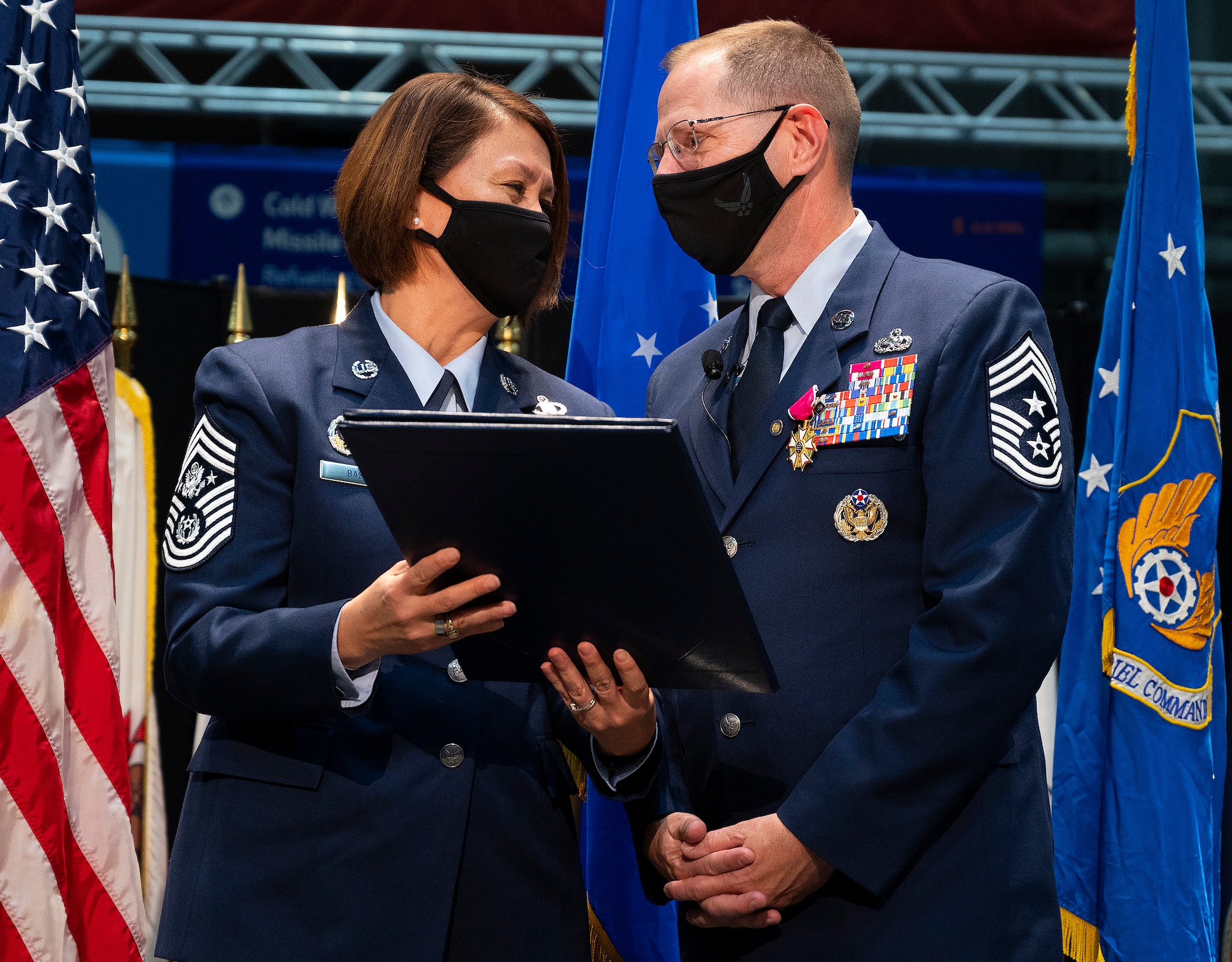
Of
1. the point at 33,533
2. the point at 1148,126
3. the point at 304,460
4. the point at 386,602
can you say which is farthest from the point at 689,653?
the point at 1148,126

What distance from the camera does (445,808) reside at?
5.71ft

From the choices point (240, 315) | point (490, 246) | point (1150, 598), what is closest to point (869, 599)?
point (490, 246)

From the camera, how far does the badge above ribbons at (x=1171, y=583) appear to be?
2.81m

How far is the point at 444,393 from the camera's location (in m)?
1.99

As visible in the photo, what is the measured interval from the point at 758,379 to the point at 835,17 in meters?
3.28

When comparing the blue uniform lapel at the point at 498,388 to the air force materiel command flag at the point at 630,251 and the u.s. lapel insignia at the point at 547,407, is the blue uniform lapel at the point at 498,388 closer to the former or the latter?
the u.s. lapel insignia at the point at 547,407

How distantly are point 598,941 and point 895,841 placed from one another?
1102mm

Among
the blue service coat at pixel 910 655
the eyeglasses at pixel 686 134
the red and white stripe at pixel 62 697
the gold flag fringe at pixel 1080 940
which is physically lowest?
the gold flag fringe at pixel 1080 940

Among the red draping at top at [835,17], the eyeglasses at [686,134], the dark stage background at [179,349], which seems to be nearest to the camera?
the eyeglasses at [686,134]

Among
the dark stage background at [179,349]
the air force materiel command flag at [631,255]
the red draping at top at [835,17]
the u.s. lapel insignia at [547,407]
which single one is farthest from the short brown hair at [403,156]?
the red draping at top at [835,17]

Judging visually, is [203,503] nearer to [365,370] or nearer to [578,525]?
[365,370]

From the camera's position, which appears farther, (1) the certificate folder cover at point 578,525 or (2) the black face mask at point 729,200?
(2) the black face mask at point 729,200

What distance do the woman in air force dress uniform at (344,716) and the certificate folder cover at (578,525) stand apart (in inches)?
2.0

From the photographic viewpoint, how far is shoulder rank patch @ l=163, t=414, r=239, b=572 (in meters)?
1.77
